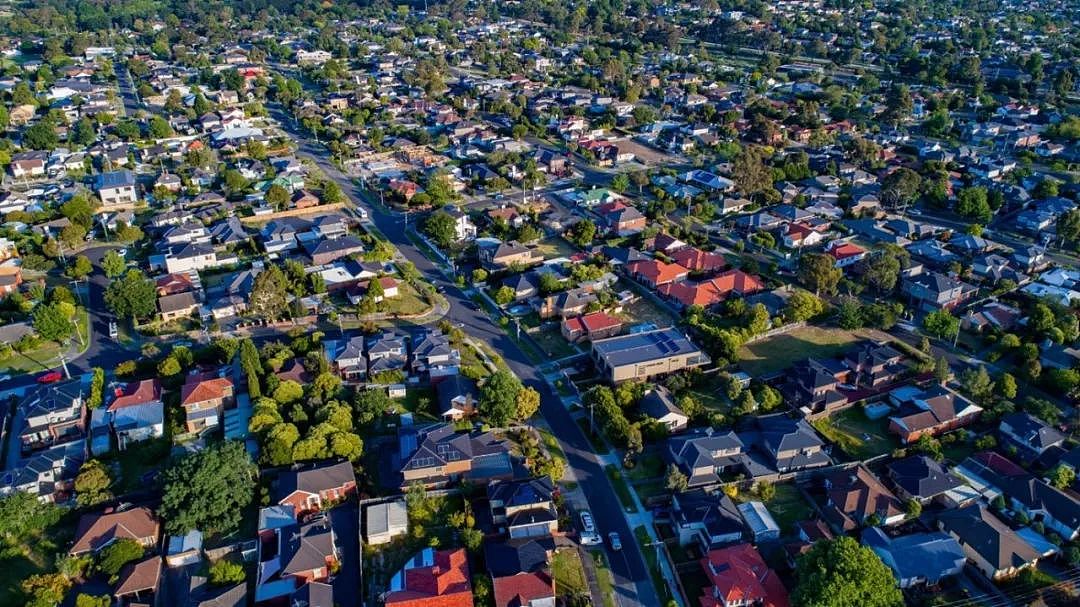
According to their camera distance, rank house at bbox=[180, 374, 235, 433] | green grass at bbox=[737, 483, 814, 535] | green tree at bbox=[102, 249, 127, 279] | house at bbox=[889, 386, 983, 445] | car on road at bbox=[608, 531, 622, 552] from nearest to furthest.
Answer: car on road at bbox=[608, 531, 622, 552] → green grass at bbox=[737, 483, 814, 535] → house at bbox=[889, 386, 983, 445] → house at bbox=[180, 374, 235, 433] → green tree at bbox=[102, 249, 127, 279]

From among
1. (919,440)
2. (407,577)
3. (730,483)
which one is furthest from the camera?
(919,440)

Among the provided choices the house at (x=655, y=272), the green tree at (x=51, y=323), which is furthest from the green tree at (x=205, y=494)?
the house at (x=655, y=272)

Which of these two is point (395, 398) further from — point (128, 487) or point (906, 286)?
point (906, 286)

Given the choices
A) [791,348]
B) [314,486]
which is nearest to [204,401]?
[314,486]

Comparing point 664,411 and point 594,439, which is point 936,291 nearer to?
point 664,411

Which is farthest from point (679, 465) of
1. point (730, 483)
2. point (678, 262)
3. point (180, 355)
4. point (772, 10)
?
point (772, 10)

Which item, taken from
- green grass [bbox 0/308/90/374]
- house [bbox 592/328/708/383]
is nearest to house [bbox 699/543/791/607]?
house [bbox 592/328/708/383]

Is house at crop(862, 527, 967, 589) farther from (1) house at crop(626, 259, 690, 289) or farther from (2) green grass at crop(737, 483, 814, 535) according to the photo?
(1) house at crop(626, 259, 690, 289)
